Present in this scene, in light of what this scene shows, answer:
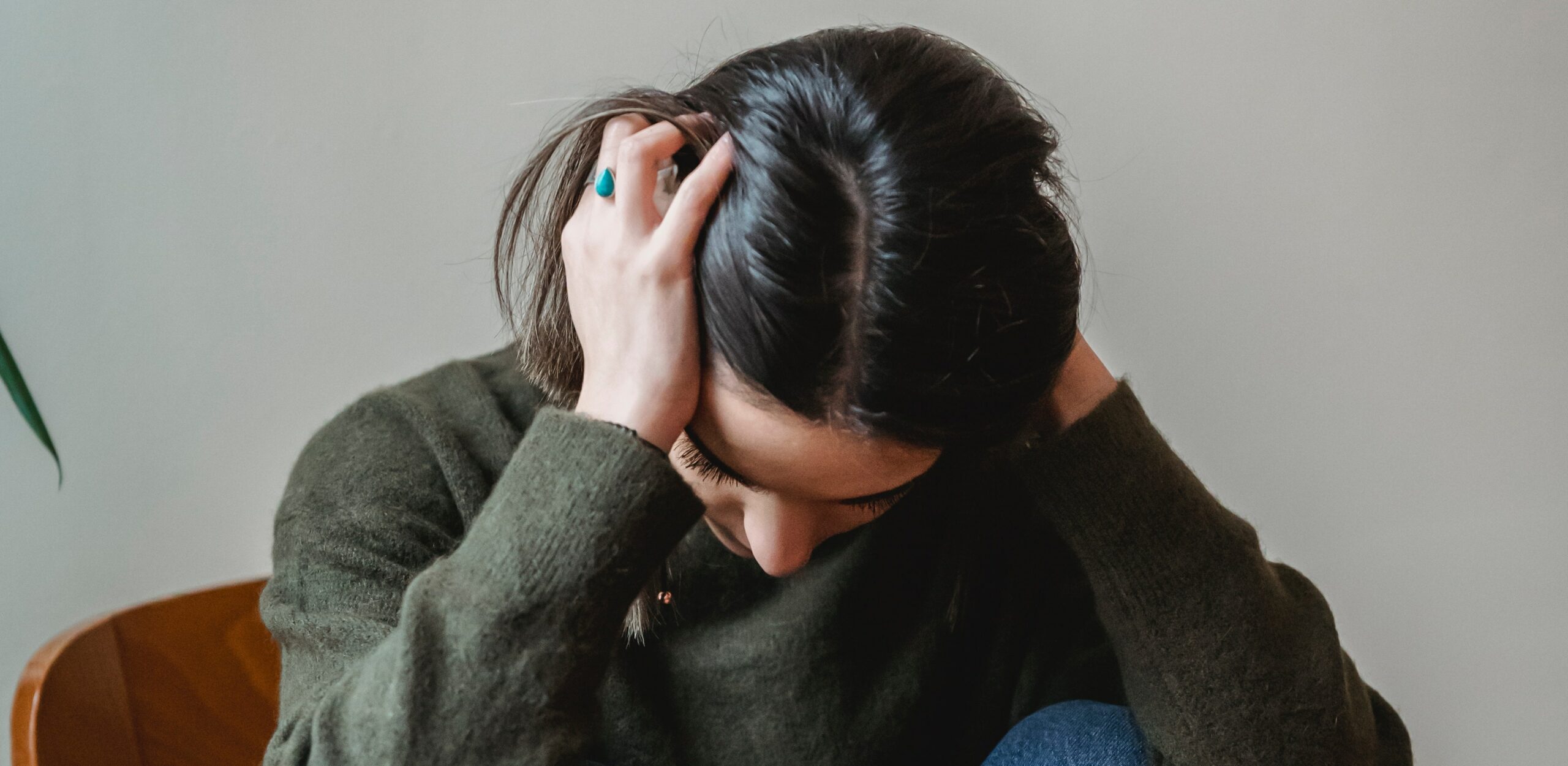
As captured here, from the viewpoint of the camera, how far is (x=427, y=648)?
0.52 m

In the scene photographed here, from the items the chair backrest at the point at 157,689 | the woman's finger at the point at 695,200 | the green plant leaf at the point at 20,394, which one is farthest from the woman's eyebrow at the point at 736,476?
the green plant leaf at the point at 20,394

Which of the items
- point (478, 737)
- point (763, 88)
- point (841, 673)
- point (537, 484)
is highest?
point (763, 88)

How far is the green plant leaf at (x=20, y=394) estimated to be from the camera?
34.9 inches

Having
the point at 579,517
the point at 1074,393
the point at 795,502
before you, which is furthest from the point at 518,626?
the point at 1074,393

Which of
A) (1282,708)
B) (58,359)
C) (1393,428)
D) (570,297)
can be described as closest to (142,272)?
→ (58,359)

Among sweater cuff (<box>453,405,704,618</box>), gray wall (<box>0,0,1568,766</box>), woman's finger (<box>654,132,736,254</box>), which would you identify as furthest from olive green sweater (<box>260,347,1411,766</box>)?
gray wall (<box>0,0,1568,766</box>)

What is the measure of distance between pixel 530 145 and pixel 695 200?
0.56 meters

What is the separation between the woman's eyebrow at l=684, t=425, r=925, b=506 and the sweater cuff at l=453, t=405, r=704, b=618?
32 millimetres

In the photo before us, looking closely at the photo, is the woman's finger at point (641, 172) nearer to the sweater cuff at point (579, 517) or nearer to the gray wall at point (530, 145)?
the sweater cuff at point (579, 517)

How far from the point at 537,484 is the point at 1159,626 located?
397 mm

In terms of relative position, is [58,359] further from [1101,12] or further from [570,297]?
[1101,12]

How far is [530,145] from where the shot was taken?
1.03 m

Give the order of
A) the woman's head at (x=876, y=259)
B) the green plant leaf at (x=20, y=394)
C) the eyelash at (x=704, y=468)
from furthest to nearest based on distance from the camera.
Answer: the green plant leaf at (x=20, y=394) → the eyelash at (x=704, y=468) → the woman's head at (x=876, y=259)

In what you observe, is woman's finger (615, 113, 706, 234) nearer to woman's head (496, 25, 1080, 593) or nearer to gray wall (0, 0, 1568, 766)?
woman's head (496, 25, 1080, 593)
